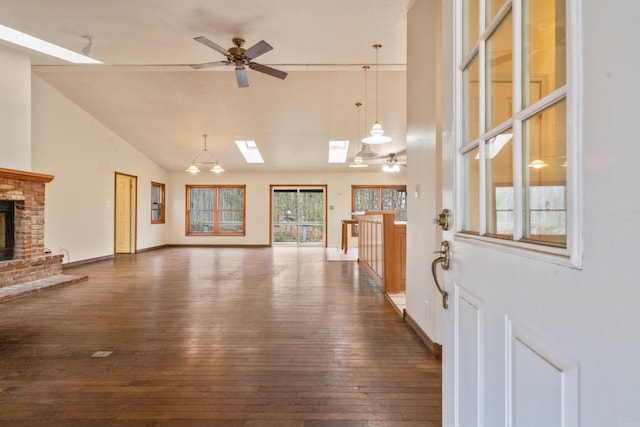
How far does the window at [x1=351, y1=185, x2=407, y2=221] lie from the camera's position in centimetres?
1138

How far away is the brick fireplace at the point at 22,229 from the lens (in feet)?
15.9

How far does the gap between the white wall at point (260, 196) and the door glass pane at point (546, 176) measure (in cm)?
1050

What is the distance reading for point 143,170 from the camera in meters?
9.80

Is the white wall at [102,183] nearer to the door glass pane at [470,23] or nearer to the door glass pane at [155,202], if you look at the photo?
the door glass pane at [155,202]

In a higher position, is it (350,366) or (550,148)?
(550,148)

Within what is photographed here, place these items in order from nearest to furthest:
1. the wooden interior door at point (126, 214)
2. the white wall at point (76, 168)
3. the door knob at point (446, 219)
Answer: the door knob at point (446, 219), the white wall at point (76, 168), the wooden interior door at point (126, 214)

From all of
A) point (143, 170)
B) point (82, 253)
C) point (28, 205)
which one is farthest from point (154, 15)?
point (143, 170)

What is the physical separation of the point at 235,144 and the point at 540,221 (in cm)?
907

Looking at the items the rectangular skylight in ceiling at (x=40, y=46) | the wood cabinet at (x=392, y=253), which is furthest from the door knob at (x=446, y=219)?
the rectangular skylight in ceiling at (x=40, y=46)

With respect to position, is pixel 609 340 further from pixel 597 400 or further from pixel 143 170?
pixel 143 170

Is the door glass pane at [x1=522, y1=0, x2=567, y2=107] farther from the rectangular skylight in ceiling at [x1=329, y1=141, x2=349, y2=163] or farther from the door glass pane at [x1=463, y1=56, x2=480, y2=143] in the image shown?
the rectangular skylight in ceiling at [x1=329, y1=141, x2=349, y2=163]

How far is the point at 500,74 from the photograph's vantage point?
0.90 metres

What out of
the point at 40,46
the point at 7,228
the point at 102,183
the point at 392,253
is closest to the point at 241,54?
the point at 392,253

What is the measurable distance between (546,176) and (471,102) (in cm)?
43
